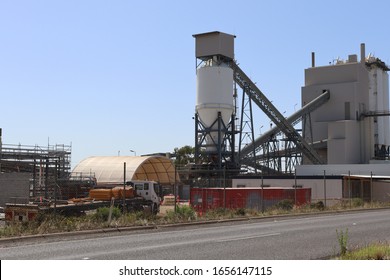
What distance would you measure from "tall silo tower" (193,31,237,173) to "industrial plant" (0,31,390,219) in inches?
4.8

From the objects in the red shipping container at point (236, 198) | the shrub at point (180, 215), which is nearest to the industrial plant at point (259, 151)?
the red shipping container at point (236, 198)

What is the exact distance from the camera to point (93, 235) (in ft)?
62.9

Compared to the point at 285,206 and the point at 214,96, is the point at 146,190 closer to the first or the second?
the point at 285,206

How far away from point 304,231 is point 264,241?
12.8 feet

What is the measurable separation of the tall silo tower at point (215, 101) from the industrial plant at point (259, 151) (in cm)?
12

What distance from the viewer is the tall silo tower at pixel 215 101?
67.7 metres

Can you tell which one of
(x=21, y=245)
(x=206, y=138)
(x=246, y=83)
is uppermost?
(x=246, y=83)

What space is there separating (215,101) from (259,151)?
54.4ft

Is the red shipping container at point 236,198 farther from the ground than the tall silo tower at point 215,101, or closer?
closer

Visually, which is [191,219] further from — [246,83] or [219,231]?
[246,83]

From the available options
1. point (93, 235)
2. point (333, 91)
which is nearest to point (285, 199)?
point (93, 235)

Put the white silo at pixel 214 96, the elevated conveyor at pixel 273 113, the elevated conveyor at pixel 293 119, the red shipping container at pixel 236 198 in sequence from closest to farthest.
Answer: the red shipping container at pixel 236 198 < the white silo at pixel 214 96 < the elevated conveyor at pixel 273 113 < the elevated conveyor at pixel 293 119

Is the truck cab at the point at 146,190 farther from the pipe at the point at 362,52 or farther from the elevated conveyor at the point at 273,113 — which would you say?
the pipe at the point at 362,52

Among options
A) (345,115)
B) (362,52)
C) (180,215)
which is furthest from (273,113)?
(180,215)
